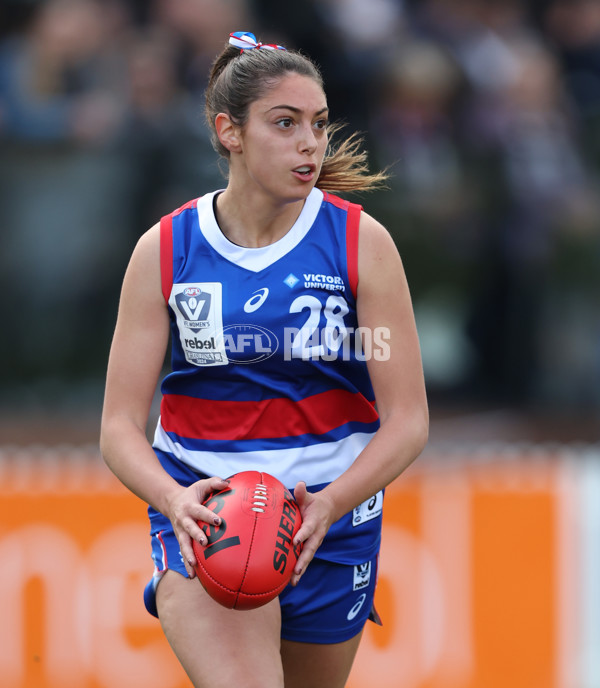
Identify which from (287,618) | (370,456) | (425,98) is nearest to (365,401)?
(370,456)

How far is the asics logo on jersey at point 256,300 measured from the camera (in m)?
3.17

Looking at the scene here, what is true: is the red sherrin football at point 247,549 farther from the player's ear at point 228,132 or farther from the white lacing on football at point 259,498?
the player's ear at point 228,132

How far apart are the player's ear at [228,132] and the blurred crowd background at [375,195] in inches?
120

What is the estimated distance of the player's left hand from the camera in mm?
2949

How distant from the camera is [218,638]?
3.08 metres

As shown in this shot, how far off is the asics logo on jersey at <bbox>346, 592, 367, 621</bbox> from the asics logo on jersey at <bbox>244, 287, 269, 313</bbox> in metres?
1.03

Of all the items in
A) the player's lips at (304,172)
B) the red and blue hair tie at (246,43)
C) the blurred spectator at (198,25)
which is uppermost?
the blurred spectator at (198,25)

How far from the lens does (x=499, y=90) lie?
7227 millimetres

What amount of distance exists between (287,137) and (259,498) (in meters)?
1.02

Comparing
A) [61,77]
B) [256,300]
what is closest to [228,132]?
[256,300]

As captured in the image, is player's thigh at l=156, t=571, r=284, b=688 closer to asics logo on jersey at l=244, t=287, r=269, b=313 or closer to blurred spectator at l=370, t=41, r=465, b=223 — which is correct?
asics logo on jersey at l=244, t=287, r=269, b=313

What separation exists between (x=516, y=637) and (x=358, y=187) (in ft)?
8.16

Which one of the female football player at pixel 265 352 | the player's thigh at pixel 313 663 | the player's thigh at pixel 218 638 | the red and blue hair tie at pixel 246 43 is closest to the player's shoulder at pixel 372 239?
the female football player at pixel 265 352

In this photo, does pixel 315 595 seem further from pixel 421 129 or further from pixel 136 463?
pixel 421 129
